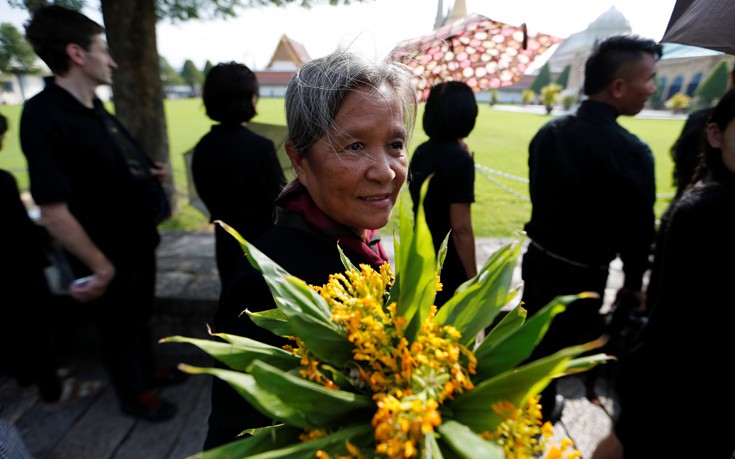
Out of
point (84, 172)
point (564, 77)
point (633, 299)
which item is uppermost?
point (564, 77)

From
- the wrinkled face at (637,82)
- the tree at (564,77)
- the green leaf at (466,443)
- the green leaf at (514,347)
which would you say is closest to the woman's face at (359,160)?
the green leaf at (514,347)

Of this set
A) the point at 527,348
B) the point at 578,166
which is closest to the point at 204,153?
the point at 578,166

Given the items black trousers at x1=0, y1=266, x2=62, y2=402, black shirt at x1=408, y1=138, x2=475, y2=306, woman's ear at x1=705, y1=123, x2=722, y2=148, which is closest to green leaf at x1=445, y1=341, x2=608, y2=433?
woman's ear at x1=705, y1=123, x2=722, y2=148

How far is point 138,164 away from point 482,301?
9.92 ft

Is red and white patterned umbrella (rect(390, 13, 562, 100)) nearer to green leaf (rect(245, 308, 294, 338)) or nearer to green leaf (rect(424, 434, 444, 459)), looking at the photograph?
green leaf (rect(245, 308, 294, 338))

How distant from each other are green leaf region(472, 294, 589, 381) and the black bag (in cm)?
285

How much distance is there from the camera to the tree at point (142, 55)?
17.8 feet

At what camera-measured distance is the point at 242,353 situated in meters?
0.80

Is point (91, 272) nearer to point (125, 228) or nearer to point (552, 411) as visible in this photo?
point (125, 228)

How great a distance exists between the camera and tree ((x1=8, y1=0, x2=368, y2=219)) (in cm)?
542

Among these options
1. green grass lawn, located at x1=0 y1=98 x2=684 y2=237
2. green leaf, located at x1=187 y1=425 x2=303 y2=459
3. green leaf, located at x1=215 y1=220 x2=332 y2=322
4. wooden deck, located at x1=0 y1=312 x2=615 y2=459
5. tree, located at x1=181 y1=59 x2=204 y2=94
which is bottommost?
wooden deck, located at x1=0 y1=312 x2=615 y2=459

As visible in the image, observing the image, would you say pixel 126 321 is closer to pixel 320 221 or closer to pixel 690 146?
pixel 320 221

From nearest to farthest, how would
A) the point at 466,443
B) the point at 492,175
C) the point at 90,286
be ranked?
1. the point at 466,443
2. the point at 90,286
3. the point at 492,175

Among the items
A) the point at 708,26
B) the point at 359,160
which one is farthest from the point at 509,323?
the point at 708,26
